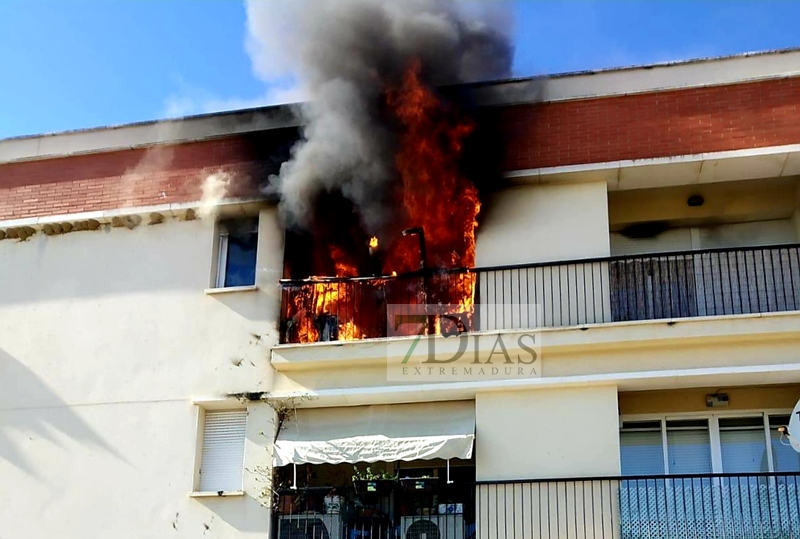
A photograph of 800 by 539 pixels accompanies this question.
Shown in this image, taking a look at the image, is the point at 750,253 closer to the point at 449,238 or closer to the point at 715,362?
the point at 715,362

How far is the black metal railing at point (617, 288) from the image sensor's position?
50.2 feet

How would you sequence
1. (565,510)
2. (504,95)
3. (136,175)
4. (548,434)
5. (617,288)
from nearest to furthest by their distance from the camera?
(565,510), (548,434), (617,288), (504,95), (136,175)

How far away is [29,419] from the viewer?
16.9 m

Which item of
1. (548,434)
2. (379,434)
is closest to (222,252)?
(379,434)

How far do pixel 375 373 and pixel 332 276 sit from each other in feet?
6.81

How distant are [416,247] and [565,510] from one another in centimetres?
488

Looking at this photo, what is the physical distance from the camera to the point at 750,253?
15.8 metres

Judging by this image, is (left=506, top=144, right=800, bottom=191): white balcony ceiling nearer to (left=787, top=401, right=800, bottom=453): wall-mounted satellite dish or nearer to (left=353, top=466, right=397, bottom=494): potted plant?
(left=787, top=401, right=800, bottom=453): wall-mounted satellite dish

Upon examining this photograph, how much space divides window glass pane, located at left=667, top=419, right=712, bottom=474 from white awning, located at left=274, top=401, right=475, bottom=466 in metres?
3.08

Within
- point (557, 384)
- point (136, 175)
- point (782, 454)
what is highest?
point (136, 175)

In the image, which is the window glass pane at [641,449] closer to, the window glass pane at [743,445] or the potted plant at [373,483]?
the window glass pane at [743,445]

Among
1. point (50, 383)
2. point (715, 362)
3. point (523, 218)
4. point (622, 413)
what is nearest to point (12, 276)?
point (50, 383)

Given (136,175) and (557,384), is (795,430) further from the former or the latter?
(136,175)

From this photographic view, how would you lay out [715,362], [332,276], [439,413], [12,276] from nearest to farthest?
[715,362], [439,413], [332,276], [12,276]
